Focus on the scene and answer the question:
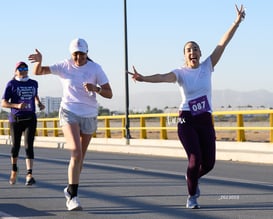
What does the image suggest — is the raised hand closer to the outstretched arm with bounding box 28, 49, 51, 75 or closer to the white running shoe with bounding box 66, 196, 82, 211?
the outstretched arm with bounding box 28, 49, 51, 75

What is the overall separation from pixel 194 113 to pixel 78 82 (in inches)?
51.8

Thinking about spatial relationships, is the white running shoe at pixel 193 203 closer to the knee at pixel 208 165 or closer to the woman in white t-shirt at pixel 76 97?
the knee at pixel 208 165

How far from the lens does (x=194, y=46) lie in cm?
802

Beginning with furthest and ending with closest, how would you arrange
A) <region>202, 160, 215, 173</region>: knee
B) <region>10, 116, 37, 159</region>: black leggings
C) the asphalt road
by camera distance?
<region>10, 116, 37, 159</region>: black leggings, <region>202, 160, 215, 173</region>: knee, the asphalt road

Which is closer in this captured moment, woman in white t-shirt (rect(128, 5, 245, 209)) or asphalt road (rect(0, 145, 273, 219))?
asphalt road (rect(0, 145, 273, 219))

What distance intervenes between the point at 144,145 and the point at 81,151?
14.9m

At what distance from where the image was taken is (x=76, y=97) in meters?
7.93

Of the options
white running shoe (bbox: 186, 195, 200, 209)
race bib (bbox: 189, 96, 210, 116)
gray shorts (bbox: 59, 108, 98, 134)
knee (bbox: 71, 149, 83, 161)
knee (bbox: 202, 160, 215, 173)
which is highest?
race bib (bbox: 189, 96, 210, 116)

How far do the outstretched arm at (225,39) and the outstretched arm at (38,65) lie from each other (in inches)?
74.3

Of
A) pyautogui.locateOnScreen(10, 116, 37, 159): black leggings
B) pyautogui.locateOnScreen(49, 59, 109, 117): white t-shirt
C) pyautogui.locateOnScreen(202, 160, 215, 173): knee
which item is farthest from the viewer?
pyautogui.locateOnScreen(10, 116, 37, 159): black leggings

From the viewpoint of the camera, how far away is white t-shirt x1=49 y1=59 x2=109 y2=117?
7.93 meters

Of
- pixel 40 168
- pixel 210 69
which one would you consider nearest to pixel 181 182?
pixel 210 69

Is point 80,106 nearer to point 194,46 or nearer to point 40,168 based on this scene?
point 194,46

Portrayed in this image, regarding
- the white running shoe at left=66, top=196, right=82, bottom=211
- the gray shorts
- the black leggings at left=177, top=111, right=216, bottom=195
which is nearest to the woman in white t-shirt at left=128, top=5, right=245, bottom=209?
the black leggings at left=177, top=111, right=216, bottom=195
